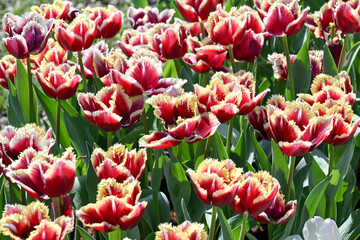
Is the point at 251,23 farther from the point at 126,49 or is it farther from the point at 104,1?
the point at 104,1

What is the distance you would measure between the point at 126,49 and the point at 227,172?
2.60 feet

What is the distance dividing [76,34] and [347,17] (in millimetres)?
740

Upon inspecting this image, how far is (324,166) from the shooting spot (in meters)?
1.57

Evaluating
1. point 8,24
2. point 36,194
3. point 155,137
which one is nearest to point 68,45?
point 8,24

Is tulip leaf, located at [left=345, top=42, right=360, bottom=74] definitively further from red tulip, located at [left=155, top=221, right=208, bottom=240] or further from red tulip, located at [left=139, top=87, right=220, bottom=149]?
red tulip, located at [left=155, top=221, right=208, bottom=240]

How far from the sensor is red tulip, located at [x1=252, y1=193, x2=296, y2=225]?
1.16 metres

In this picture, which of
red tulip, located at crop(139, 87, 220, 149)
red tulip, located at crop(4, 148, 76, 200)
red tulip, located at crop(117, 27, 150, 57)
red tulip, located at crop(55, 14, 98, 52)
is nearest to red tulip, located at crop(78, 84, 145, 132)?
red tulip, located at crop(139, 87, 220, 149)

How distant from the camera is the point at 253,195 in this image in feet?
3.21

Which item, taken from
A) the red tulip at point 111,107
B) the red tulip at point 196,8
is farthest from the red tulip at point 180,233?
the red tulip at point 196,8

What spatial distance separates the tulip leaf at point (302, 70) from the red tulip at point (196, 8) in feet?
0.96

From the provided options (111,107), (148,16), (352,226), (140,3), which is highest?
(111,107)

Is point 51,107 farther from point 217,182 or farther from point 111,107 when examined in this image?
point 217,182

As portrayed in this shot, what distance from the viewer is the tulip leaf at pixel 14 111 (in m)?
1.74

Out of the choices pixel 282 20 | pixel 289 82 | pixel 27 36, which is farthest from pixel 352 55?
pixel 27 36
